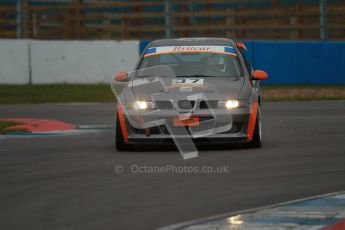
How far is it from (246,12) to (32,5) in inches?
250

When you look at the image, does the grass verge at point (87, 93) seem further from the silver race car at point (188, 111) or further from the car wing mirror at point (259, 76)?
the silver race car at point (188, 111)

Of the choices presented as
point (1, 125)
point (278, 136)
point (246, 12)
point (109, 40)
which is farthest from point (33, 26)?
point (278, 136)

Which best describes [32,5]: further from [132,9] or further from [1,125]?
[1,125]

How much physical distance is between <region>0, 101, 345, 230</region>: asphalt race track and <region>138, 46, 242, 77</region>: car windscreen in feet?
3.65

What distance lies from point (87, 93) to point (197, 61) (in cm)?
1251

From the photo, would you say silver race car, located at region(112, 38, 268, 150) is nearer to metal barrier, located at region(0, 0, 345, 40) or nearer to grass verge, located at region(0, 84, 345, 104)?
grass verge, located at region(0, 84, 345, 104)

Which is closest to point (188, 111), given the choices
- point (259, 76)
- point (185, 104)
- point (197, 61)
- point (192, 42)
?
point (185, 104)

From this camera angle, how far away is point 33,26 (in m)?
28.6

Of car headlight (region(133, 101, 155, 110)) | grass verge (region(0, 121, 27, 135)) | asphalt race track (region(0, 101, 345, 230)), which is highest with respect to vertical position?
car headlight (region(133, 101, 155, 110))

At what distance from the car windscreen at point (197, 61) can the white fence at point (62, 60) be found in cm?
1358

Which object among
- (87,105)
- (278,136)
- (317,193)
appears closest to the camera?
(317,193)

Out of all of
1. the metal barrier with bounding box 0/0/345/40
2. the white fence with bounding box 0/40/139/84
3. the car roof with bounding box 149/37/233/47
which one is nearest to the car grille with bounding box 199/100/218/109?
the car roof with bounding box 149/37/233/47

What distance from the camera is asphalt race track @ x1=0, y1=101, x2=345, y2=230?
750 cm

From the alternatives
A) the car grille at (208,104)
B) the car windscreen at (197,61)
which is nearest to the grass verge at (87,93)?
the car windscreen at (197,61)
